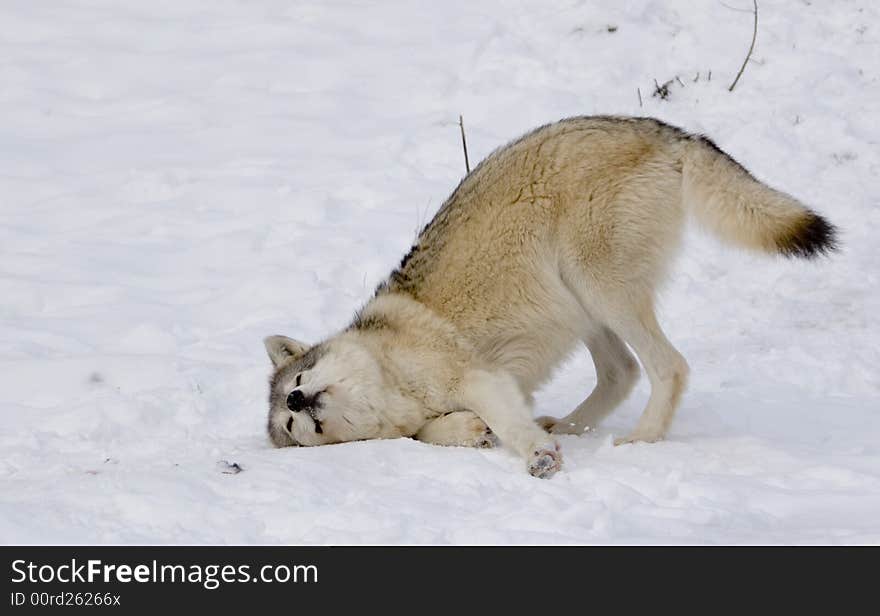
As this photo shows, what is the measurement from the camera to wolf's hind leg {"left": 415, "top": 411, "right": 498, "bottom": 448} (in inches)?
234

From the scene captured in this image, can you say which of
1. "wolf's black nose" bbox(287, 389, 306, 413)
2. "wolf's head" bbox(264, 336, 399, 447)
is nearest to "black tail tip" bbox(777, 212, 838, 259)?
"wolf's head" bbox(264, 336, 399, 447)

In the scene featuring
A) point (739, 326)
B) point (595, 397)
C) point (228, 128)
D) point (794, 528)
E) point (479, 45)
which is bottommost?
point (794, 528)

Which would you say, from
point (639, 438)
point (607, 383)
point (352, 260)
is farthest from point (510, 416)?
point (352, 260)

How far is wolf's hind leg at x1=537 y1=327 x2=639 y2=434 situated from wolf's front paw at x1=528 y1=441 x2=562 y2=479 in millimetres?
1226

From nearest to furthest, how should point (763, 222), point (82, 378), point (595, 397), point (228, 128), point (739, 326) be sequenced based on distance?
point (763, 222) → point (595, 397) → point (82, 378) → point (739, 326) → point (228, 128)

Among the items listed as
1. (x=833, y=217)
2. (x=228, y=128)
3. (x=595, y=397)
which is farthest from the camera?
(x=228, y=128)

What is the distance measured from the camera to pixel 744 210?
19.3 feet

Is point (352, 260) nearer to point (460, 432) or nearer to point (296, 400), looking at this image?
point (296, 400)

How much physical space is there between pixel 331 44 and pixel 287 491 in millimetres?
7867

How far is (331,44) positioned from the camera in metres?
12.1

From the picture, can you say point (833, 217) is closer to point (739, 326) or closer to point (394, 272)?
point (739, 326)

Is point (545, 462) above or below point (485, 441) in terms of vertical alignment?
below

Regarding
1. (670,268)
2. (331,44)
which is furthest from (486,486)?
(331,44)

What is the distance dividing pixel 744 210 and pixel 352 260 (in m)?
3.66
